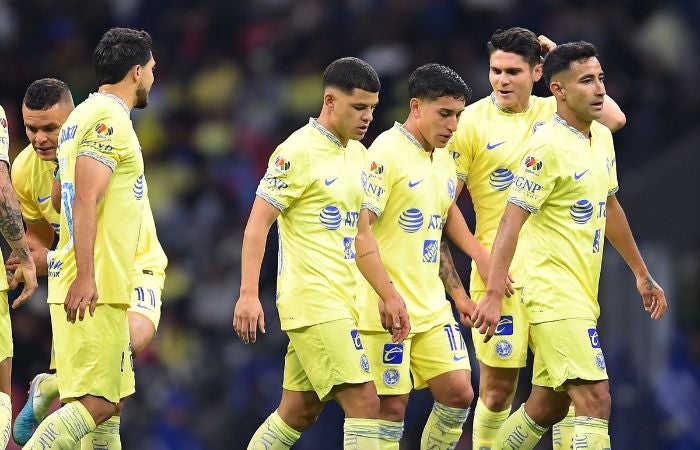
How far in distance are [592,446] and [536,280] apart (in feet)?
3.15

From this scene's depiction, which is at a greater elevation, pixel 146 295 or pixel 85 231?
pixel 85 231

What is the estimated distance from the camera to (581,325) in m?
8.38

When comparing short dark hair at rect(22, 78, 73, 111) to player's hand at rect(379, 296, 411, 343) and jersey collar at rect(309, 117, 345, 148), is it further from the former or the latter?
player's hand at rect(379, 296, 411, 343)

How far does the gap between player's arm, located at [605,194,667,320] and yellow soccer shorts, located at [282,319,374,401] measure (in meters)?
1.73

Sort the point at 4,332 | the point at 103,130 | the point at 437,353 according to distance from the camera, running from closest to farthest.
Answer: the point at 103,130 < the point at 4,332 < the point at 437,353

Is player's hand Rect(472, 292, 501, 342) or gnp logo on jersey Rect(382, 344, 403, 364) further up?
player's hand Rect(472, 292, 501, 342)

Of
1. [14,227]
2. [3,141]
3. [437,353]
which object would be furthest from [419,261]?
[3,141]

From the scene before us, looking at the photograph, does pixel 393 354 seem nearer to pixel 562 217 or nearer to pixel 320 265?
pixel 320 265

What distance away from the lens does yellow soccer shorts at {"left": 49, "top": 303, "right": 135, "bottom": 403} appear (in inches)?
312

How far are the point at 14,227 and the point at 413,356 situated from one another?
7.92 feet

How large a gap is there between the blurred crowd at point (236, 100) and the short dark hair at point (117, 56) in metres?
6.58

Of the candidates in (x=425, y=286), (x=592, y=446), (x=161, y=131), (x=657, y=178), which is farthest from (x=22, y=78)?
(x=592, y=446)

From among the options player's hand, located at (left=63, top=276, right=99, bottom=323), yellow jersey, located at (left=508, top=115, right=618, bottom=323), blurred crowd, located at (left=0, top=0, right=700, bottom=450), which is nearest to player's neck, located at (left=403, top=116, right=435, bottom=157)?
yellow jersey, located at (left=508, top=115, right=618, bottom=323)

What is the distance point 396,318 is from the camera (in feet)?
27.6
